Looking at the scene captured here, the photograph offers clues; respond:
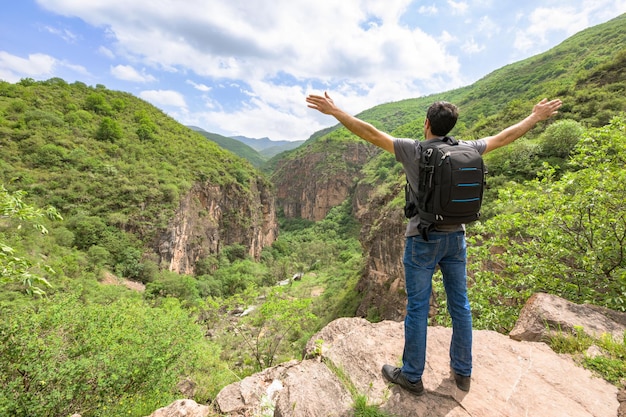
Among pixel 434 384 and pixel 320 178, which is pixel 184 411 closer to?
pixel 434 384

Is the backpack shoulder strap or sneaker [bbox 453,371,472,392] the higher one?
the backpack shoulder strap

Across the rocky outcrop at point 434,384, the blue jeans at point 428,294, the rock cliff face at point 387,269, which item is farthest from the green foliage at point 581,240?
the rock cliff face at point 387,269

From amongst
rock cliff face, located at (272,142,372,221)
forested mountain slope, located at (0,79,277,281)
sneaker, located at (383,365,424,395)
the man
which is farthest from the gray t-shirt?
rock cliff face, located at (272,142,372,221)

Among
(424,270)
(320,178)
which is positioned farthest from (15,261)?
(320,178)

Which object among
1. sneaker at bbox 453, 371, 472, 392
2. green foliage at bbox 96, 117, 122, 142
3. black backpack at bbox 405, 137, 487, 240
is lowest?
sneaker at bbox 453, 371, 472, 392

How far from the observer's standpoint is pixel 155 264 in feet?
103

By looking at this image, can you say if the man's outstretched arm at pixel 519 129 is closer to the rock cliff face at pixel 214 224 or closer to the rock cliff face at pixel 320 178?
the rock cliff face at pixel 214 224

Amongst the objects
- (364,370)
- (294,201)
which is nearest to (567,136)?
(364,370)

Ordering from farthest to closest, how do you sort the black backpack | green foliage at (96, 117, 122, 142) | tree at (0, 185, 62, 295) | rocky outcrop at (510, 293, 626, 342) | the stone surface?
green foliage at (96, 117, 122, 142)
tree at (0, 185, 62, 295)
rocky outcrop at (510, 293, 626, 342)
the stone surface
the black backpack

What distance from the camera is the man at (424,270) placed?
8.07ft

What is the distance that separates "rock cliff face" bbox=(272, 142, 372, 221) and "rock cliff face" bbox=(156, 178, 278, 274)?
134 feet

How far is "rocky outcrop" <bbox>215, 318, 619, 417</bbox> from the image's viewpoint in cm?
238

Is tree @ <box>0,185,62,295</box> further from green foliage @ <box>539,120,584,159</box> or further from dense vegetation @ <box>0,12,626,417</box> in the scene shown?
green foliage @ <box>539,120,584,159</box>

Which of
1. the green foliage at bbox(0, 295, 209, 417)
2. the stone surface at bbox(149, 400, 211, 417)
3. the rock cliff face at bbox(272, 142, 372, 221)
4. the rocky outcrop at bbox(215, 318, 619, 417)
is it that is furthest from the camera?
the rock cliff face at bbox(272, 142, 372, 221)
